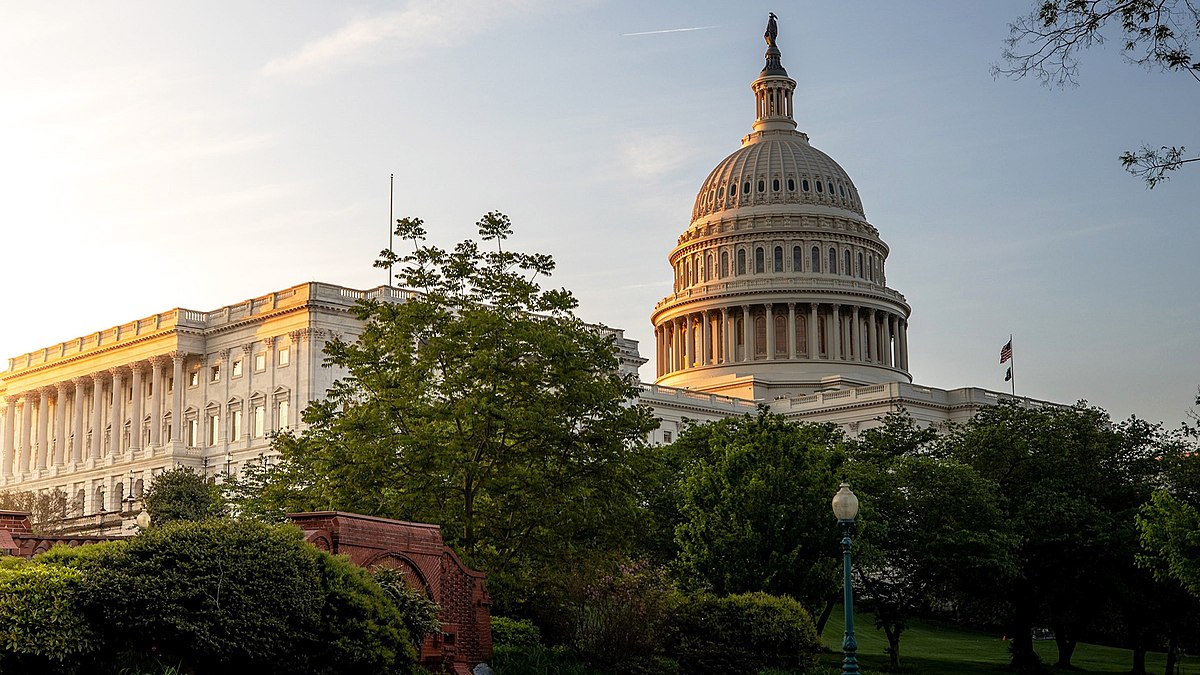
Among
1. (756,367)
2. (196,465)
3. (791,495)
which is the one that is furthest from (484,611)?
(756,367)

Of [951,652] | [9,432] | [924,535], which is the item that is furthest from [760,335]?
[924,535]

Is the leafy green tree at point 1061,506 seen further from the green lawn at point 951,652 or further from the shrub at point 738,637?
the shrub at point 738,637

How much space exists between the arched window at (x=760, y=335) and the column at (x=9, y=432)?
68.2m

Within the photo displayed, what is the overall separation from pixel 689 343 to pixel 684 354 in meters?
1.57

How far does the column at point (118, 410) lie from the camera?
413 ft

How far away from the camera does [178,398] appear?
12106 centimetres

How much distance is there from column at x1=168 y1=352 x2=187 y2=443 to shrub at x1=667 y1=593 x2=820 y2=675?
8660 cm

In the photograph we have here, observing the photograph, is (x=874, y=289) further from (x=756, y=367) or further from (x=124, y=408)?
(x=124, y=408)

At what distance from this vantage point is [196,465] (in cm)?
11725

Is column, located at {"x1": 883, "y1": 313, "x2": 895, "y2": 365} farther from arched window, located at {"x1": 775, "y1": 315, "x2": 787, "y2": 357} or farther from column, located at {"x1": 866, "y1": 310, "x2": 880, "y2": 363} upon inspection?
arched window, located at {"x1": 775, "y1": 315, "x2": 787, "y2": 357}

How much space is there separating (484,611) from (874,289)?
131 metres

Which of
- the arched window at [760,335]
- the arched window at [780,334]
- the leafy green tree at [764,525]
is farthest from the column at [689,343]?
the leafy green tree at [764,525]

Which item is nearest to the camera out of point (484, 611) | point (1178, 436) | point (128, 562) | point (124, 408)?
point (128, 562)

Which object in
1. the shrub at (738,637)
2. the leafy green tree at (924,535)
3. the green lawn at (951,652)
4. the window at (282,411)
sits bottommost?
the green lawn at (951,652)
